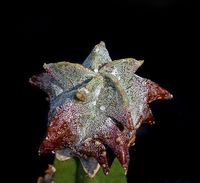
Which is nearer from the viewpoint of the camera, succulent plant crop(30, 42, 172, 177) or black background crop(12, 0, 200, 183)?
succulent plant crop(30, 42, 172, 177)

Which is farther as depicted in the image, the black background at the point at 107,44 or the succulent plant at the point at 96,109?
the black background at the point at 107,44

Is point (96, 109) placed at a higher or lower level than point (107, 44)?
higher

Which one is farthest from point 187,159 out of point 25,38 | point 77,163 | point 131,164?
point 77,163

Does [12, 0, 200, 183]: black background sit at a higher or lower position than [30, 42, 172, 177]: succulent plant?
lower

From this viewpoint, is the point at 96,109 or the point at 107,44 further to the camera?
the point at 107,44

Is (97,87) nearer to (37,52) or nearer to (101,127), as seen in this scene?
(101,127)
